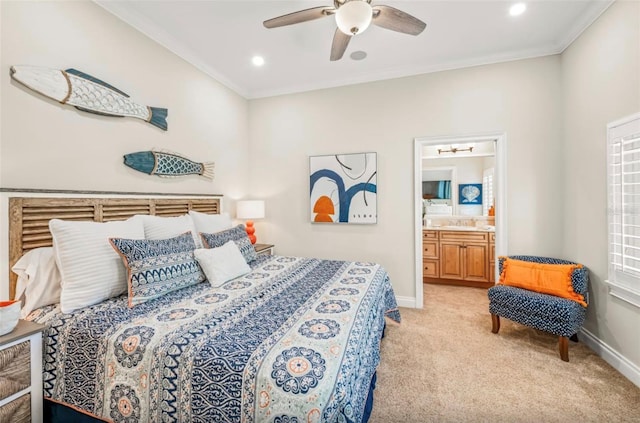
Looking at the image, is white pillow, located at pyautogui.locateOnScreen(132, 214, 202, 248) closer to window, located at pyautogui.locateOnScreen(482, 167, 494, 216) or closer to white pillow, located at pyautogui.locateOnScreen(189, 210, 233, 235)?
white pillow, located at pyautogui.locateOnScreen(189, 210, 233, 235)

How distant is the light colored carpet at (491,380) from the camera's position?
5.79 ft

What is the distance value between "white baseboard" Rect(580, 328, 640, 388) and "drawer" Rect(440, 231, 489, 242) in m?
1.76

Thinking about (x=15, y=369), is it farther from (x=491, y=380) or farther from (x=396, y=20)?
(x=396, y=20)

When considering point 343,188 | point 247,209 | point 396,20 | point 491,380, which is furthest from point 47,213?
point 491,380

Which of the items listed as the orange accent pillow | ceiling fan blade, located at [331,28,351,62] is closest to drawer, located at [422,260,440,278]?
the orange accent pillow

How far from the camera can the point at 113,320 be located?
1.50 m

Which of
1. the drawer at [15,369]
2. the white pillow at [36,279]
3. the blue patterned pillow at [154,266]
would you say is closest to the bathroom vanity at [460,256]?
the blue patterned pillow at [154,266]

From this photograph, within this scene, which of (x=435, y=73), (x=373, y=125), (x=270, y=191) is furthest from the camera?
(x=270, y=191)

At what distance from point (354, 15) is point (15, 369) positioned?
→ 270 cm

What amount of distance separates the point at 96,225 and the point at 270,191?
8.03 ft

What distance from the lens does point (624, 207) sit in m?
2.12

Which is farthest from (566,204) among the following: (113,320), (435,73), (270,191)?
(113,320)

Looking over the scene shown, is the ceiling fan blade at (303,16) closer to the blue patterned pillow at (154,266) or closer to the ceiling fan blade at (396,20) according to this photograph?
the ceiling fan blade at (396,20)

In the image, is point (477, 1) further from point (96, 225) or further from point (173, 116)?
point (96, 225)
